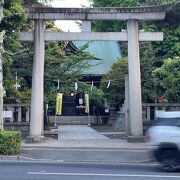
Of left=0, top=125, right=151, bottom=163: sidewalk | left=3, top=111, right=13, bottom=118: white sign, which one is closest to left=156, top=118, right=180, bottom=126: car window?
Result: left=0, top=125, right=151, bottom=163: sidewalk

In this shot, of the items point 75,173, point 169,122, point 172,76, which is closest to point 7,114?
point 172,76

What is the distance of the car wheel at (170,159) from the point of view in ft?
47.4

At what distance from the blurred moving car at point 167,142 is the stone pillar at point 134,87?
10.1m

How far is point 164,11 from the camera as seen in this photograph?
2517 cm

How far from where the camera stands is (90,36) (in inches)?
996

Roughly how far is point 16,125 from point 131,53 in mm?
7422

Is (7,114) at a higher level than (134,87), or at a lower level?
lower

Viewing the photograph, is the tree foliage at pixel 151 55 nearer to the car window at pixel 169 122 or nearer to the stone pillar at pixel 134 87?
the stone pillar at pixel 134 87

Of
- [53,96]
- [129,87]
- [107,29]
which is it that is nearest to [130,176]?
[129,87]

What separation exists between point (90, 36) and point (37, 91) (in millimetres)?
3683

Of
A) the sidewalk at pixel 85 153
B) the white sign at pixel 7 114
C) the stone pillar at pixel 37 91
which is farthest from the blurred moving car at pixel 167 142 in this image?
the white sign at pixel 7 114

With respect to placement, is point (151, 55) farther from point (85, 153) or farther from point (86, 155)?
point (86, 155)

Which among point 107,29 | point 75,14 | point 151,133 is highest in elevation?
point 107,29

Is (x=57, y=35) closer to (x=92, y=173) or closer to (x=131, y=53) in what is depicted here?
(x=131, y=53)
